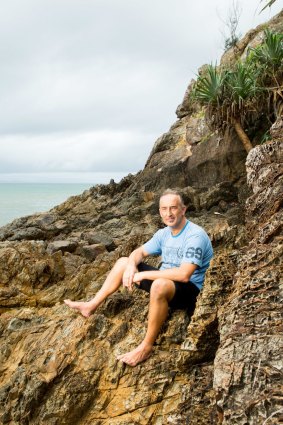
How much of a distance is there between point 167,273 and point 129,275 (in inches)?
18.3

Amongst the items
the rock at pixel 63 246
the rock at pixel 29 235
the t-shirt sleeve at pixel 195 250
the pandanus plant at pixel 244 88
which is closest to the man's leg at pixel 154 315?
the t-shirt sleeve at pixel 195 250

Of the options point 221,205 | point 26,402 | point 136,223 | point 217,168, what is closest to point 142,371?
point 26,402

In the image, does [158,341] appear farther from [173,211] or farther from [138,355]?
[173,211]

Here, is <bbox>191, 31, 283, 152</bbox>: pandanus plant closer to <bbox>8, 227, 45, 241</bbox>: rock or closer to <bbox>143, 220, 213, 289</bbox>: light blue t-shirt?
<bbox>8, 227, 45, 241</bbox>: rock

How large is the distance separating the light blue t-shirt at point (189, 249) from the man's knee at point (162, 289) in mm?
305

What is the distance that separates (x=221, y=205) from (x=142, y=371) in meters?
7.73

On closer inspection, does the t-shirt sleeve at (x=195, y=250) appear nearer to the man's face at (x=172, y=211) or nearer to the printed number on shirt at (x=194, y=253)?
the printed number on shirt at (x=194, y=253)

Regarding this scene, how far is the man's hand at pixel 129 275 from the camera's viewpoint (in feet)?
15.0

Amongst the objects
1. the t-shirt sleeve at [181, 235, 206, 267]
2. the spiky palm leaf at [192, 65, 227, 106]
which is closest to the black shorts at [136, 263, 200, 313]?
the t-shirt sleeve at [181, 235, 206, 267]

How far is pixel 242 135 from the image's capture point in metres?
12.2

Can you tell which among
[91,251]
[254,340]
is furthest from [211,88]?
[254,340]

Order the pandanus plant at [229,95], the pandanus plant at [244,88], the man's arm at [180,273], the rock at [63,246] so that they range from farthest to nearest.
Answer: the pandanus plant at [229,95] → the pandanus plant at [244,88] → the rock at [63,246] → the man's arm at [180,273]

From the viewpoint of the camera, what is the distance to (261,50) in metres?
11.8

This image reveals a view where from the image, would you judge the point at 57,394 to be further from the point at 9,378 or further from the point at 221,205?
the point at 221,205
